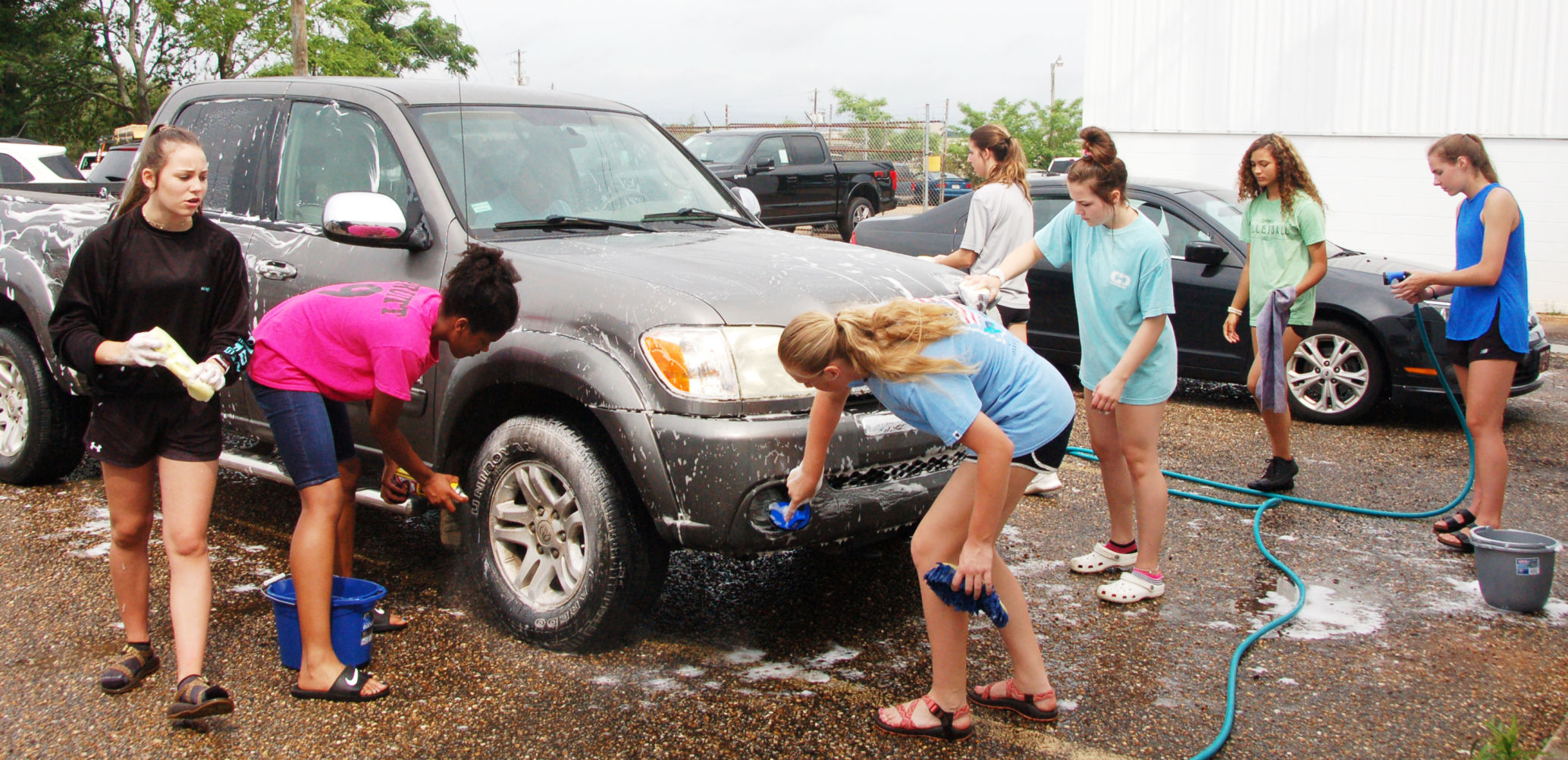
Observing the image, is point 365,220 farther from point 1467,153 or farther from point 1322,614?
point 1467,153

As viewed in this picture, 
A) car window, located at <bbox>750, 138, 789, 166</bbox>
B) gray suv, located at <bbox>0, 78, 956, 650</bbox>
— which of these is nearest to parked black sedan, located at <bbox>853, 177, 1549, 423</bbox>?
gray suv, located at <bbox>0, 78, 956, 650</bbox>

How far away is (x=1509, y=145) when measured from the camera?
43.9ft

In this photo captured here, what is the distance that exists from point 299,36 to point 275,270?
19011 millimetres

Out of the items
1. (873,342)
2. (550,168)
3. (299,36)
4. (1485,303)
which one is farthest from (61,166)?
(1485,303)

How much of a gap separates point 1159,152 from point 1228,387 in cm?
777

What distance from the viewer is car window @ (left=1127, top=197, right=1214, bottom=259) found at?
7.53 metres

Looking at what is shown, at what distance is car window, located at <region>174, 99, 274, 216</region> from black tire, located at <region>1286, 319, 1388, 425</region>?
5.85 metres

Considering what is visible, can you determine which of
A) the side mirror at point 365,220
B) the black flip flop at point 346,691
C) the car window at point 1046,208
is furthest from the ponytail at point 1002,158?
the black flip flop at point 346,691

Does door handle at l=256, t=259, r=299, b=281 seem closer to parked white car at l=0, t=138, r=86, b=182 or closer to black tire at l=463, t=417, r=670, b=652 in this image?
black tire at l=463, t=417, r=670, b=652

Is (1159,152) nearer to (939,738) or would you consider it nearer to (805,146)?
(805,146)

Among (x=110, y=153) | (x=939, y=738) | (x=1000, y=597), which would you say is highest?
(x=110, y=153)

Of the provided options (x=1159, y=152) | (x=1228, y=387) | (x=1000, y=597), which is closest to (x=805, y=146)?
(x=1159, y=152)

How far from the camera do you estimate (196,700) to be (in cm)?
309

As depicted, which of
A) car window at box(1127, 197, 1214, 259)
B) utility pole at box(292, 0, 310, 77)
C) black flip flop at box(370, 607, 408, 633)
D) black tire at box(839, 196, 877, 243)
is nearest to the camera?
black flip flop at box(370, 607, 408, 633)
